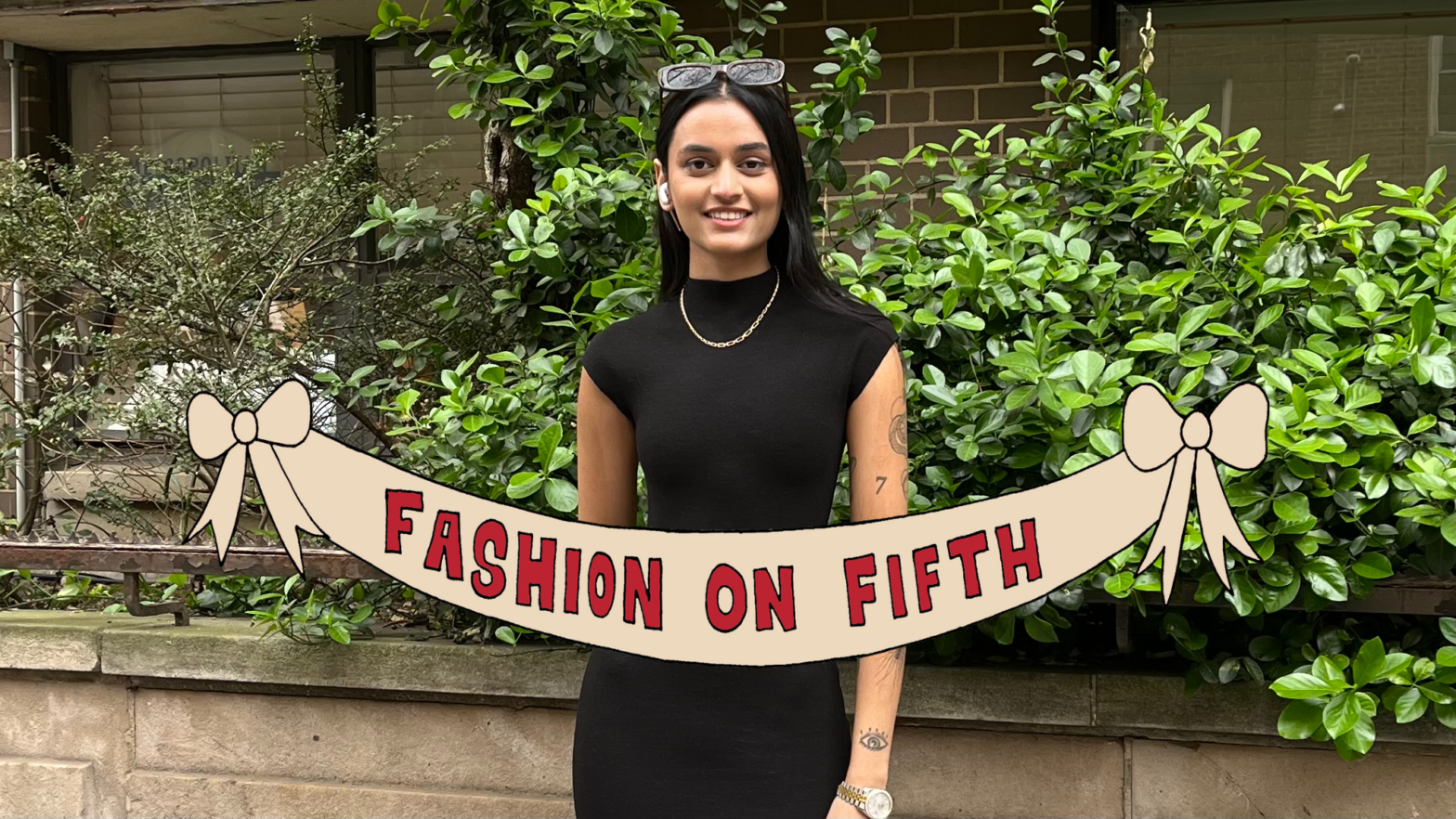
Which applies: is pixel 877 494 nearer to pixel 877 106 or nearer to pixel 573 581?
pixel 573 581

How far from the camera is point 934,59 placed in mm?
5266

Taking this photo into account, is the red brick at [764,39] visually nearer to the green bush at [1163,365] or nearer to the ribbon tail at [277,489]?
the green bush at [1163,365]

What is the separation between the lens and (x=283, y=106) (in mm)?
7320

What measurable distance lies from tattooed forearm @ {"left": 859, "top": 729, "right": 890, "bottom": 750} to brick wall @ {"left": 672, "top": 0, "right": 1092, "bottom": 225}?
3.56m

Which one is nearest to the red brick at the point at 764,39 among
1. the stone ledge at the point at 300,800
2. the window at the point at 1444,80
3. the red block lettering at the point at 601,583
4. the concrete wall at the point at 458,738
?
the window at the point at 1444,80

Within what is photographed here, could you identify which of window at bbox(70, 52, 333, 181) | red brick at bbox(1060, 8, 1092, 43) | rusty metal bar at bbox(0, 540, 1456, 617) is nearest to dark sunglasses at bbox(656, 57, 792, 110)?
rusty metal bar at bbox(0, 540, 1456, 617)

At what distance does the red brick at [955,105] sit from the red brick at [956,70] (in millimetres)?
36

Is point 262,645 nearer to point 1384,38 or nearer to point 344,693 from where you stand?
point 344,693

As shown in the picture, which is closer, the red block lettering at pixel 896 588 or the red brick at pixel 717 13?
the red block lettering at pixel 896 588

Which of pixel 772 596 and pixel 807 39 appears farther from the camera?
pixel 807 39

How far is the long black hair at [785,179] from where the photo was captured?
1881 mm

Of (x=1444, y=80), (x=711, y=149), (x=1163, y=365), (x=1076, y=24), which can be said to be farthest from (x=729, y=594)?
(x=1444, y=80)

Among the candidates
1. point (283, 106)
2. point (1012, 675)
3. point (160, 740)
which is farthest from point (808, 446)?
point (283, 106)

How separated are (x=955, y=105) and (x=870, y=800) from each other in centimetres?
389
